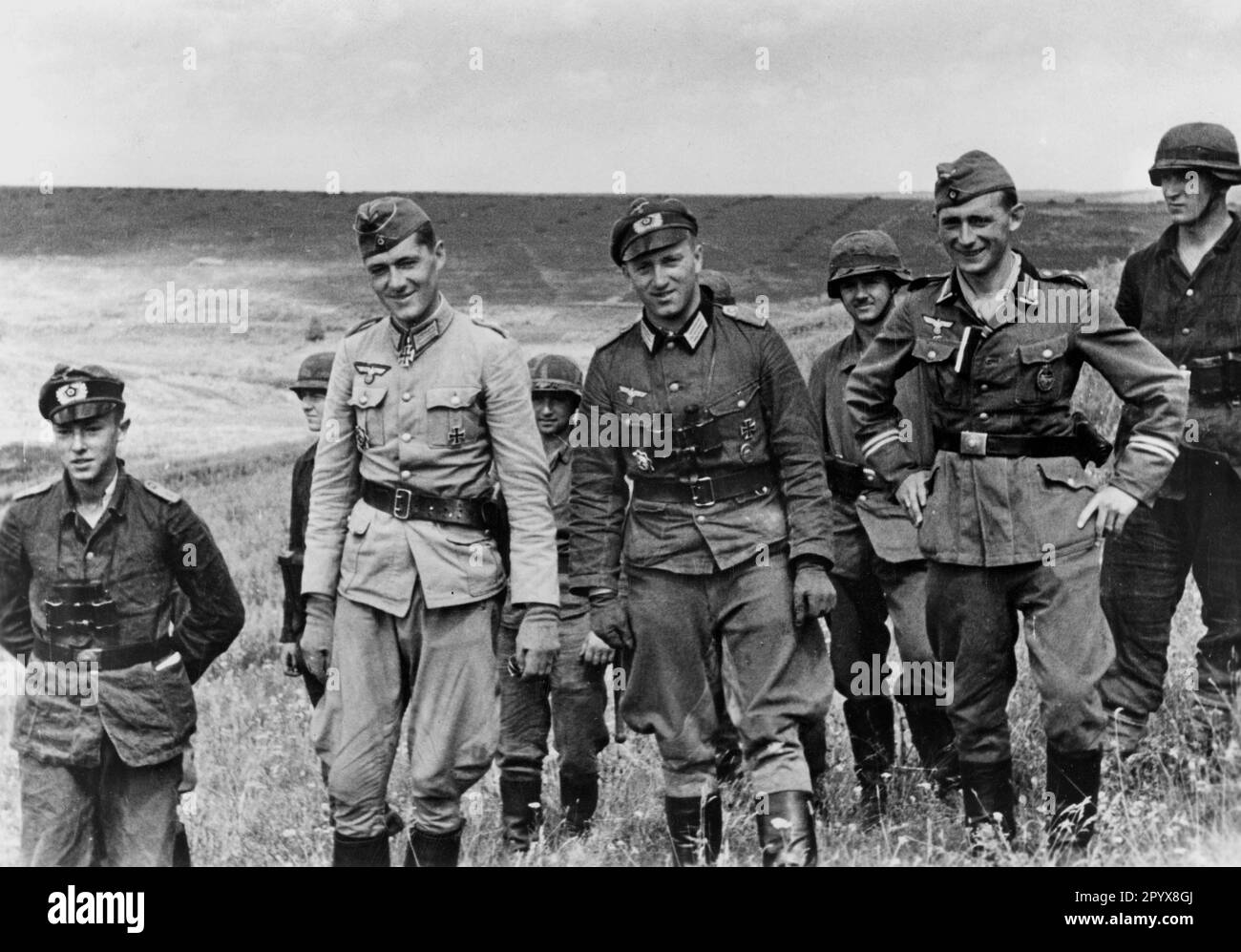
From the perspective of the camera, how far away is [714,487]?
212 inches

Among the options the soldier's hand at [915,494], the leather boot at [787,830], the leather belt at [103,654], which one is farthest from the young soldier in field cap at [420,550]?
the soldier's hand at [915,494]

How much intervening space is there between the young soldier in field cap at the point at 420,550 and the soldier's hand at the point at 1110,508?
195 cm

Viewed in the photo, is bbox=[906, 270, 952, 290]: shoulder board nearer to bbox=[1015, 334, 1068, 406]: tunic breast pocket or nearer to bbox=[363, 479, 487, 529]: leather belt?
bbox=[1015, 334, 1068, 406]: tunic breast pocket

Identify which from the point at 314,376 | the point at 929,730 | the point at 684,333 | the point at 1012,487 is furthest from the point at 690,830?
the point at 314,376

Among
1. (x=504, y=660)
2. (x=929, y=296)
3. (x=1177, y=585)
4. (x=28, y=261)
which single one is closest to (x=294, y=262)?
(x=28, y=261)

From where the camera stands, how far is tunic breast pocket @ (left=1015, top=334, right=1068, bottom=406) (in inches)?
207

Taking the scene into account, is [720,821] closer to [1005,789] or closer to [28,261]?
[1005,789]

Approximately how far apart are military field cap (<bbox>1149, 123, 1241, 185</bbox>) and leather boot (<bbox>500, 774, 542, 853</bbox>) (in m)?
3.85

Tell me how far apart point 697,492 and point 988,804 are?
5.22ft

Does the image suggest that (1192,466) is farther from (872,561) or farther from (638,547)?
(638,547)

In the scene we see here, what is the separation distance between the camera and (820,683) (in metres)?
5.36

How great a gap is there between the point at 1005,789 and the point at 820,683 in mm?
807

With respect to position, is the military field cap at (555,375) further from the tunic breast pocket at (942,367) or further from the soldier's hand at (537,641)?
the tunic breast pocket at (942,367)
